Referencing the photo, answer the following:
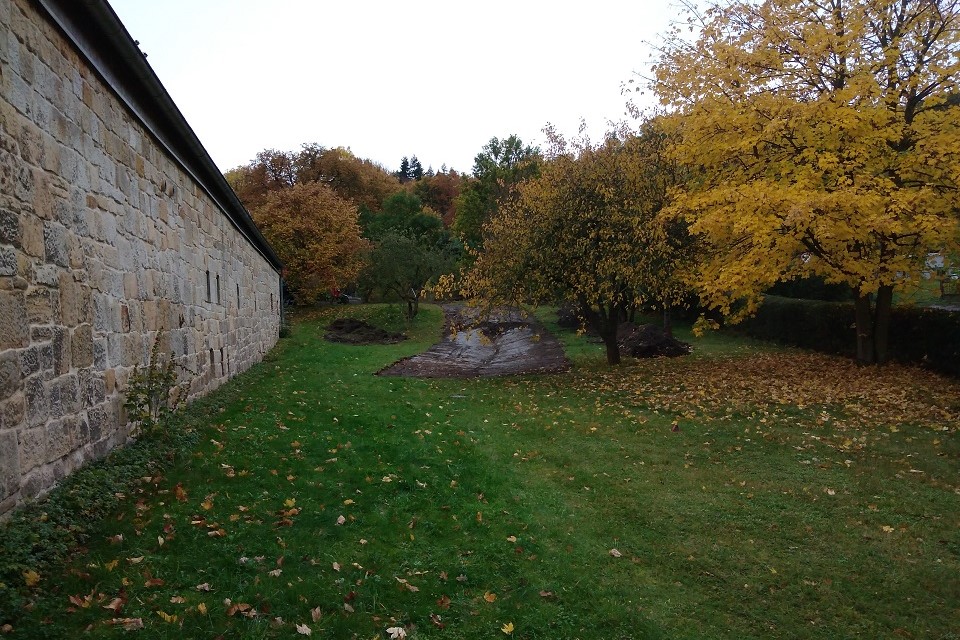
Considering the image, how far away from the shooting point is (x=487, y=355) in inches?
761

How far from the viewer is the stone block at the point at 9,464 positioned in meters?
3.18

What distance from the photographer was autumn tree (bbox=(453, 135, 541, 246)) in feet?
131

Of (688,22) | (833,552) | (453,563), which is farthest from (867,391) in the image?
(453,563)

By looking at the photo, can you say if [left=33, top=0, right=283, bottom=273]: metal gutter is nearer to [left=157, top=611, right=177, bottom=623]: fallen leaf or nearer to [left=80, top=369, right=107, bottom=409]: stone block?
[left=80, top=369, right=107, bottom=409]: stone block

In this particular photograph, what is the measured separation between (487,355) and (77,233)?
50.8ft

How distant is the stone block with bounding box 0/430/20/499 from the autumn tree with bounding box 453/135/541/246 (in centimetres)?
3529

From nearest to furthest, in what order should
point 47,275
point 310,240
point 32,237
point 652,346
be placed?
point 32,237 < point 47,275 < point 652,346 < point 310,240

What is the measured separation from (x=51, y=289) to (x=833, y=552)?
232 inches

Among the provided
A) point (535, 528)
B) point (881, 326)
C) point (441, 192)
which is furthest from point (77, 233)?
point (441, 192)

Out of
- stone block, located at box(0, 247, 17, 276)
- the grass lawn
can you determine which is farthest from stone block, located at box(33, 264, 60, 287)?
the grass lawn

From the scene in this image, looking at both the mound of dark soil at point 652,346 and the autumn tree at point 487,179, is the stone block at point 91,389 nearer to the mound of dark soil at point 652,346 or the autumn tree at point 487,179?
the mound of dark soil at point 652,346

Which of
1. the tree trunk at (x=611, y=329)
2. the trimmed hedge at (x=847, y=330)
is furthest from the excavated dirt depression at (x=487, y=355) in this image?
the trimmed hedge at (x=847, y=330)

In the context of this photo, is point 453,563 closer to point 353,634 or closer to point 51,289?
point 353,634

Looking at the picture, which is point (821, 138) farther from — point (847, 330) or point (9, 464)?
point (9, 464)
